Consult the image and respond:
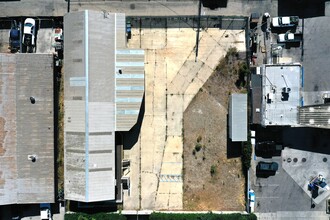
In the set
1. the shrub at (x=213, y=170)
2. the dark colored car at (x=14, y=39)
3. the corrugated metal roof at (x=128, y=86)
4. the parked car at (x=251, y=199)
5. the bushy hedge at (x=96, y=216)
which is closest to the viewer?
the corrugated metal roof at (x=128, y=86)

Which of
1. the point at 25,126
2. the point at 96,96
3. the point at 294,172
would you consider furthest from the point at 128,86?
the point at 294,172

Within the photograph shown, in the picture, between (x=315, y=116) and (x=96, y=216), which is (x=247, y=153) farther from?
(x=96, y=216)

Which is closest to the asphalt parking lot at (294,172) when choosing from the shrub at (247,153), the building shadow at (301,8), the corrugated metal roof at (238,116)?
the shrub at (247,153)

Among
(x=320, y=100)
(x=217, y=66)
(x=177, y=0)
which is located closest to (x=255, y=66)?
(x=217, y=66)

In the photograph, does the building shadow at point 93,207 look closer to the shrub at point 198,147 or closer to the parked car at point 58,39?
the shrub at point 198,147

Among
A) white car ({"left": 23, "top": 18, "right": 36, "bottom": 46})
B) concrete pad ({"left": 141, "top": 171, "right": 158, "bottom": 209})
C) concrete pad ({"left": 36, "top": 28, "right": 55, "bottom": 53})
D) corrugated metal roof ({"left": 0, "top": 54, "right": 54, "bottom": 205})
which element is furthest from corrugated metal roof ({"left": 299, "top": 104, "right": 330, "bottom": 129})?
white car ({"left": 23, "top": 18, "right": 36, "bottom": 46})

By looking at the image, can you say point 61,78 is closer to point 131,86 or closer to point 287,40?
point 131,86
